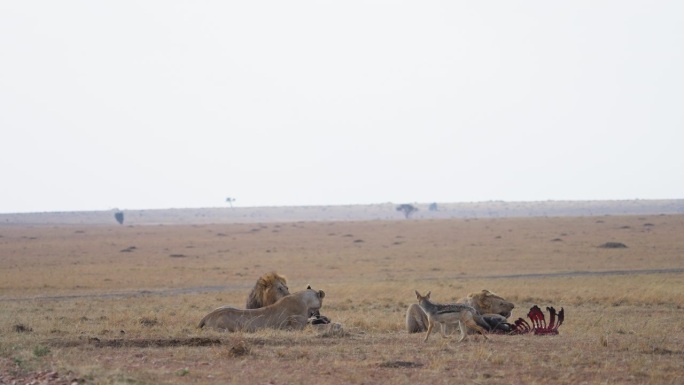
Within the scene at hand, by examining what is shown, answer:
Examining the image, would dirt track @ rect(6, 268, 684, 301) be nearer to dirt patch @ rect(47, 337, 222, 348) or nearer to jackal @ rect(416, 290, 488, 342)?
dirt patch @ rect(47, 337, 222, 348)

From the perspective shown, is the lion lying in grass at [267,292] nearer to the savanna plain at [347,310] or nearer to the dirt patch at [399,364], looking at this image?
the savanna plain at [347,310]

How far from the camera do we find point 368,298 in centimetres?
2514

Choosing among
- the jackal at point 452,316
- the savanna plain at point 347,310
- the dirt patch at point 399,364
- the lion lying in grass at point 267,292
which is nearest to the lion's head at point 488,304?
the savanna plain at point 347,310

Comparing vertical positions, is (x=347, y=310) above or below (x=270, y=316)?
below

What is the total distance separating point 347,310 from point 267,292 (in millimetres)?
4709

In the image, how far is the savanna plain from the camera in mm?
10469

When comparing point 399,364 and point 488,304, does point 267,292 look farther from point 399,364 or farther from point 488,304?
point 399,364

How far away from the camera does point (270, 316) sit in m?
15.3

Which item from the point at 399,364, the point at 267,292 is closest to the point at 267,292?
the point at 267,292

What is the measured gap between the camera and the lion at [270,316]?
592 inches

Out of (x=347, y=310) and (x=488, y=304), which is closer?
(x=488, y=304)

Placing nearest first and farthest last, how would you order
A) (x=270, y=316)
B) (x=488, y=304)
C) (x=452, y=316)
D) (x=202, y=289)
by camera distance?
(x=452, y=316) → (x=270, y=316) → (x=488, y=304) → (x=202, y=289)

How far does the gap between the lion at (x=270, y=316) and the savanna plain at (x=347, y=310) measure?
1.16ft

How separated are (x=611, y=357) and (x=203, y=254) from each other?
139ft
